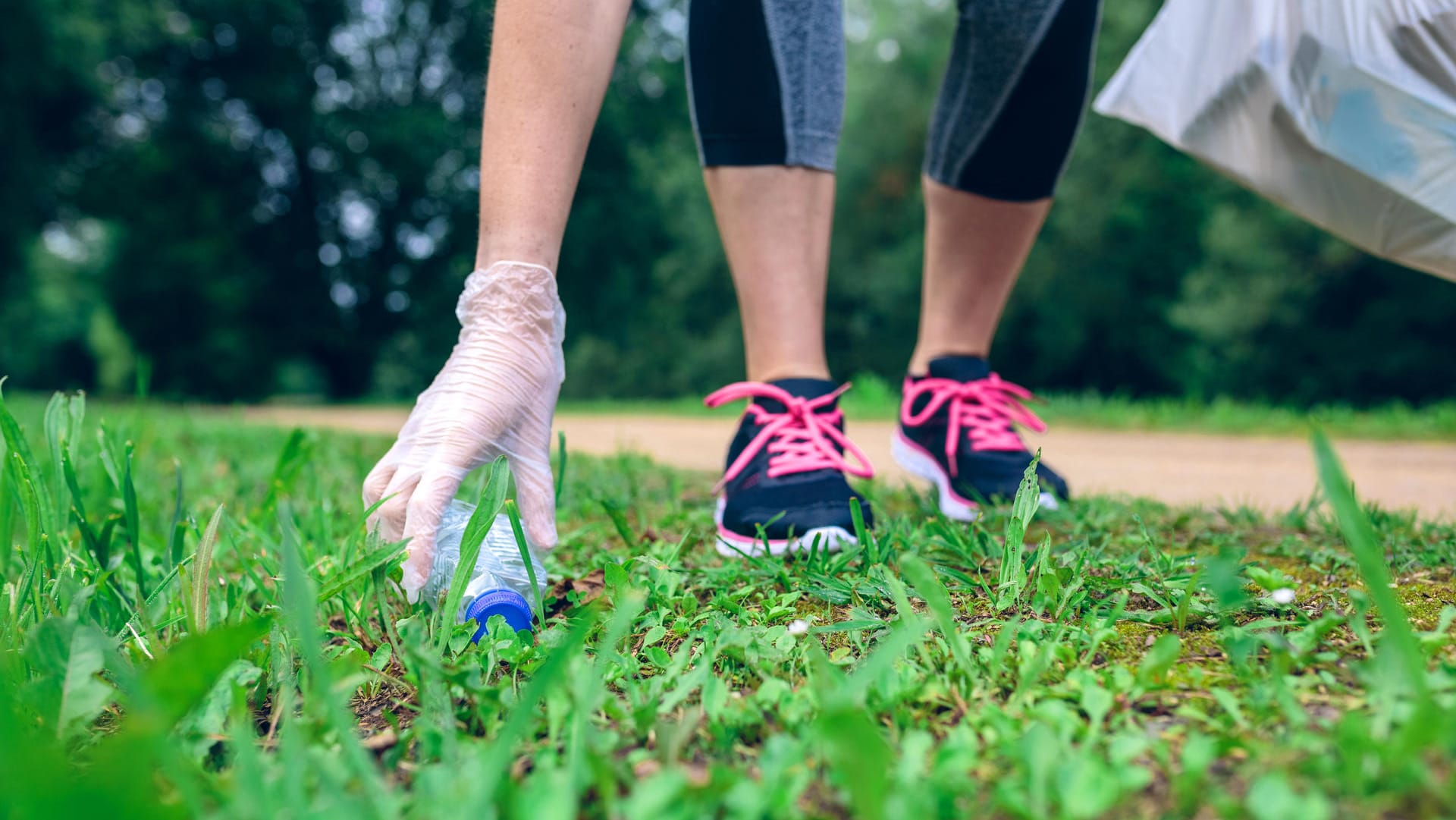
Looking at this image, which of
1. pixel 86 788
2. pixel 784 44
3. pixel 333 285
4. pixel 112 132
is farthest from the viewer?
pixel 333 285

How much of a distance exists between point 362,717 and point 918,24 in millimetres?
17471

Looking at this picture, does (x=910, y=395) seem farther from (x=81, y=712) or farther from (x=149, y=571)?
(x=81, y=712)

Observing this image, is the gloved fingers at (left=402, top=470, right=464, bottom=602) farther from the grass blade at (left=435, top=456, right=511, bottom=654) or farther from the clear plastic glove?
the grass blade at (left=435, top=456, right=511, bottom=654)

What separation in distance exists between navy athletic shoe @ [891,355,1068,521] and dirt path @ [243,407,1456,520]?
0.19 m

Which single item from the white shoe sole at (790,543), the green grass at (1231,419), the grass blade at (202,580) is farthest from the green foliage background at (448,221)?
the grass blade at (202,580)

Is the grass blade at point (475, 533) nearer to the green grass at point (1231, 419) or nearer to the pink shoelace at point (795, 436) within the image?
the pink shoelace at point (795, 436)

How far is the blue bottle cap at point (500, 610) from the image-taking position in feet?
3.12

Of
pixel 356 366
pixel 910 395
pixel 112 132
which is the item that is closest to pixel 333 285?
pixel 356 366

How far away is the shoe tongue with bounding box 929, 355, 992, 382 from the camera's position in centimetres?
180

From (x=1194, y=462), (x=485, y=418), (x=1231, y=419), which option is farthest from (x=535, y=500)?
(x=1231, y=419)

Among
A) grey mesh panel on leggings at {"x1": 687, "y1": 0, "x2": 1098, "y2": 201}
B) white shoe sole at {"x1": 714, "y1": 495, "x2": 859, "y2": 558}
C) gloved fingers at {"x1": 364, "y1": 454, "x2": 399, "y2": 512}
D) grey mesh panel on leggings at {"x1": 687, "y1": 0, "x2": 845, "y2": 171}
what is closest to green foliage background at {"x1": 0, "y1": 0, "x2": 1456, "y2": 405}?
grey mesh panel on leggings at {"x1": 687, "y1": 0, "x2": 1098, "y2": 201}

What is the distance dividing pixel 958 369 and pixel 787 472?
59 cm

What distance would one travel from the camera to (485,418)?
107 cm

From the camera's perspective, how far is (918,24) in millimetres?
16344
